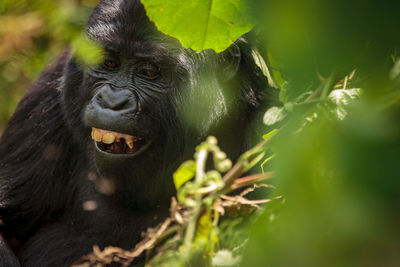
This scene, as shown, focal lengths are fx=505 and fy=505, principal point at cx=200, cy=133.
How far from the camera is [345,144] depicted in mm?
673

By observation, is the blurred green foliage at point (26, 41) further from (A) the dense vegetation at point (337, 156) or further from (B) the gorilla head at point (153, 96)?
(A) the dense vegetation at point (337, 156)

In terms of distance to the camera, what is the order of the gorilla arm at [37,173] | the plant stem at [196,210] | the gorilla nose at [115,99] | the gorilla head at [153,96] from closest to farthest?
the plant stem at [196,210]
the gorilla nose at [115,99]
the gorilla head at [153,96]
the gorilla arm at [37,173]

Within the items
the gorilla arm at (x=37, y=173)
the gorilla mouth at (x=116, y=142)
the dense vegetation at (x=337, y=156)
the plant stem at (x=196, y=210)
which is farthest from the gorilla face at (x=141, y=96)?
the dense vegetation at (x=337, y=156)

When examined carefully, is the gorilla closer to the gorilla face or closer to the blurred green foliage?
the gorilla face

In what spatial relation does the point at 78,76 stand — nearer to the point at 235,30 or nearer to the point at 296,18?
the point at 235,30

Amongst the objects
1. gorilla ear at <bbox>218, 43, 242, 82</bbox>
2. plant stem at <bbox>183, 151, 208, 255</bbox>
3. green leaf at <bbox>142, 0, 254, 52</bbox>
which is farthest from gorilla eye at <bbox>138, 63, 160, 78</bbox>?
plant stem at <bbox>183, 151, 208, 255</bbox>

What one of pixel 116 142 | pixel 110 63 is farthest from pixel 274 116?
pixel 110 63

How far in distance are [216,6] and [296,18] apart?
831mm

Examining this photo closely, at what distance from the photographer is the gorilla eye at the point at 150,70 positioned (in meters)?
2.90

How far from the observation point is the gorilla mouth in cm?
272

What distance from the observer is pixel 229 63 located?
290 centimetres

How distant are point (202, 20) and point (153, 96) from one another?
1.34 m

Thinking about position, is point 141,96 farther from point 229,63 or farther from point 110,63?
point 229,63

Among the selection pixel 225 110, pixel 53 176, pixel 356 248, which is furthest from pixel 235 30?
pixel 53 176
